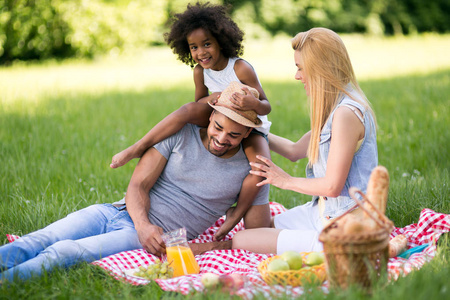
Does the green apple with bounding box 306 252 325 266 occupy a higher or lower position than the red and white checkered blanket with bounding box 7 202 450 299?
higher

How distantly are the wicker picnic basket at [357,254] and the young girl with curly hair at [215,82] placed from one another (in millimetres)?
1282

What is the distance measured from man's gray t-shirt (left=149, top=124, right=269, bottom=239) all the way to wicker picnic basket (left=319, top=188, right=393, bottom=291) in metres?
1.33

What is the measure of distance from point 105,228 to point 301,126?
4.30 m

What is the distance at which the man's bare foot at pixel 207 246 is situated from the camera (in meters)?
3.60

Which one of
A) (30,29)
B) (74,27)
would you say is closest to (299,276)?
(74,27)

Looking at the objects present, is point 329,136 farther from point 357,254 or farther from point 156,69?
point 156,69

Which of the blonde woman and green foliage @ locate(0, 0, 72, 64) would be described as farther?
green foliage @ locate(0, 0, 72, 64)

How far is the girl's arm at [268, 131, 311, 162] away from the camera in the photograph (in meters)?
4.06

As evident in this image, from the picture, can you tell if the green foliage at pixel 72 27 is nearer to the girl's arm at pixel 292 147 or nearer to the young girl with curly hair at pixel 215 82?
the young girl with curly hair at pixel 215 82

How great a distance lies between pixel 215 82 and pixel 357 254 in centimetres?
224

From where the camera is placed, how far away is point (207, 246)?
363cm

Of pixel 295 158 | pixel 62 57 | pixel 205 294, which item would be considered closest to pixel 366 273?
pixel 205 294

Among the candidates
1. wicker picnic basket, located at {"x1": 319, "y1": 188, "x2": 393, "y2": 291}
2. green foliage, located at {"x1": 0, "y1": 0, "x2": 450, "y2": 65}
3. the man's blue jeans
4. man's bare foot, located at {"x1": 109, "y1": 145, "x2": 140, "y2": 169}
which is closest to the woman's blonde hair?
wicker picnic basket, located at {"x1": 319, "y1": 188, "x2": 393, "y2": 291}

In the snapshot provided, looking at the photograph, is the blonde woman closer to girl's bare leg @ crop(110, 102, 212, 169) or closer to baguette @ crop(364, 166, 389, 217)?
baguette @ crop(364, 166, 389, 217)
